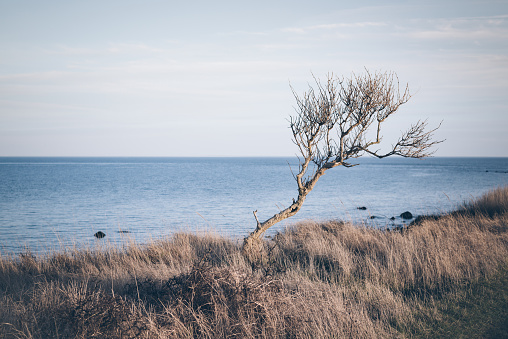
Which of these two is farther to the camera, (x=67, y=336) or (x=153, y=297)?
(x=153, y=297)

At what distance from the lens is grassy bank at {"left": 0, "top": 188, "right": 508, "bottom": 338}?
17.7 ft

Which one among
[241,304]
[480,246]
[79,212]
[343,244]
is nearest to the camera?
[241,304]

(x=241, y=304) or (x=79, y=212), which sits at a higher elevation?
(x=241, y=304)

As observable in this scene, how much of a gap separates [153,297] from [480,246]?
8.95 m

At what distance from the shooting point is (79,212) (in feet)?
98.5

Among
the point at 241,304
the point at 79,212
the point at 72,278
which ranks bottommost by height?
the point at 79,212

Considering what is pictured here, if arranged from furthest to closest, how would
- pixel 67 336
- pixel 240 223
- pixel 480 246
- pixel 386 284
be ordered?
pixel 240 223 → pixel 480 246 → pixel 386 284 → pixel 67 336

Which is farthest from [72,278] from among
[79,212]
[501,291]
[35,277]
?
[79,212]

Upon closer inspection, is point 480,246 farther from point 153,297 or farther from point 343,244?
point 153,297

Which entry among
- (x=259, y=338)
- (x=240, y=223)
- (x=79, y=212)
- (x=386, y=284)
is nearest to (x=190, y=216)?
(x=240, y=223)

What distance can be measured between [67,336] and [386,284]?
21.5 feet

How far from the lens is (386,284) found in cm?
813

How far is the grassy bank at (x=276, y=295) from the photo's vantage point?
5.40 meters

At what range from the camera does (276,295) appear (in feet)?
19.6
